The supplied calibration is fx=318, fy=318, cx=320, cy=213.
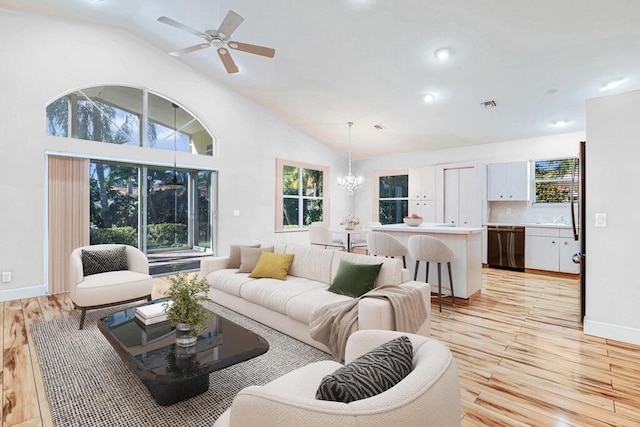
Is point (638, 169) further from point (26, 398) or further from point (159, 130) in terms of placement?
point (159, 130)

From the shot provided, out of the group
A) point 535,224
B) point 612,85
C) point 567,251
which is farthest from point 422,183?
point 612,85

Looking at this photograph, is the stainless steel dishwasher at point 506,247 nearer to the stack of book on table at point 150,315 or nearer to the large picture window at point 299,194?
the large picture window at point 299,194

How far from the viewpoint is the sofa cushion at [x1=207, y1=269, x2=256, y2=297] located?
354 cm

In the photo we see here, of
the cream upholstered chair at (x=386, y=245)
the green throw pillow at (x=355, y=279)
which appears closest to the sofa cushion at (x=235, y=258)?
the green throw pillow at (x=355, y=279)

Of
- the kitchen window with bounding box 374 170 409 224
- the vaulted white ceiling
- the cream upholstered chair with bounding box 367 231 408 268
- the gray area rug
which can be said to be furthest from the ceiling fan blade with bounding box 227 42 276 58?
the kitchen window with bounding box 374 170 409 224

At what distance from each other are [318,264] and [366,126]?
4.26m

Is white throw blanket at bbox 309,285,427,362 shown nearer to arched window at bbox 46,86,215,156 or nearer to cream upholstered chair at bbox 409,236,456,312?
cream upholstered chair at bbox 409,236,456,312

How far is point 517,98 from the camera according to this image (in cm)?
494

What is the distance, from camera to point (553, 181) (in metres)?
Answer: 6.24

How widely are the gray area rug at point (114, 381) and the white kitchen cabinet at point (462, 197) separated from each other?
5.26 m

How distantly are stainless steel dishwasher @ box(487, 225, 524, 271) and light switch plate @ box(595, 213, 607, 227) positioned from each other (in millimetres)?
3279

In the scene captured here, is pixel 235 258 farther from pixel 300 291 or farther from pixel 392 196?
pixel 392 196

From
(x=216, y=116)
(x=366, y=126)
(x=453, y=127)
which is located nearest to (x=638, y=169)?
(x=453, y=127)

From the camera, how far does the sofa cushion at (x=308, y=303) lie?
9.00 feet
